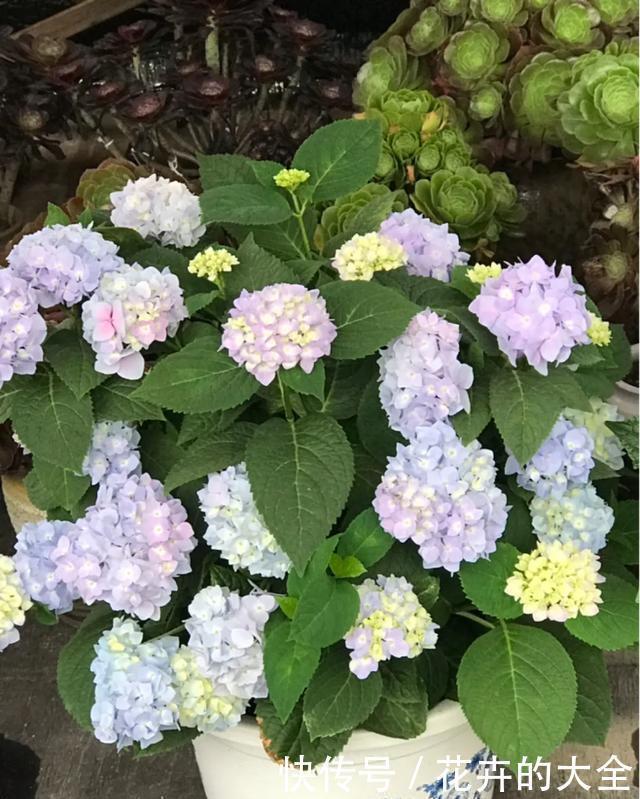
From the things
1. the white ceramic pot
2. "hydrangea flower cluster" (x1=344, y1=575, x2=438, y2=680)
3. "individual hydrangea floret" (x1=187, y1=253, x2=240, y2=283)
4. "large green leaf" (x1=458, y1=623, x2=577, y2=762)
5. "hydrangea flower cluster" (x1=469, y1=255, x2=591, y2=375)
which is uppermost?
"hydrangea flower cluster" (x1=469, y1=255, x2=591, y2=375)

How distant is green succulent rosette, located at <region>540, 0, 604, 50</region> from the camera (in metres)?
1.13

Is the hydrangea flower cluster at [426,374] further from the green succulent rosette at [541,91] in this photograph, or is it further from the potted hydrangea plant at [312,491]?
A: the green succulent rosette at [541,91]

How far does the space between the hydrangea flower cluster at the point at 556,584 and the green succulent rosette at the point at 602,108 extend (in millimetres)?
576

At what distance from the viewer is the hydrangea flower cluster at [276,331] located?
65 cm

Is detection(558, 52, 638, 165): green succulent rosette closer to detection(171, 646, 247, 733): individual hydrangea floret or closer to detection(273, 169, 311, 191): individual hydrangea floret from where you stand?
detection(273, 169, 311, 191): individual hydrangea floret

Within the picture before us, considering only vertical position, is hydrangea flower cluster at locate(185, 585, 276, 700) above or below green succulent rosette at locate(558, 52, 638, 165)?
below

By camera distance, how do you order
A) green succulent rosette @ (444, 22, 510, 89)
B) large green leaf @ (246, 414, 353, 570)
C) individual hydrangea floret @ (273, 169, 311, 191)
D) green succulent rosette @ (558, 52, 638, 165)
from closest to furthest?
1. large green leaf @ (246, 414, 353, 570)
2. individual hydrangea floret @ (273, 169, 311, 191)
3. green succulent rosette @ (558, 52, 638, 165)
4. green succulent rosette @ (444, 22, 510, 89)

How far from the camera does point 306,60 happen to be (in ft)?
4.30

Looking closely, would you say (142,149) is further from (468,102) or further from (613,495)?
(613,495)

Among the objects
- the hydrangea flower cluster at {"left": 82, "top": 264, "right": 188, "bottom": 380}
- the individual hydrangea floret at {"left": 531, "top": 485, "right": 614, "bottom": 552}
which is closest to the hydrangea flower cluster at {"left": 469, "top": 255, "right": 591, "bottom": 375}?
the individual hydrangea floret at {"left": 531, "top": 485, "right": 614, "bottom": 552}

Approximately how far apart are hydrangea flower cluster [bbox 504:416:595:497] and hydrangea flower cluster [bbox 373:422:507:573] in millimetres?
52

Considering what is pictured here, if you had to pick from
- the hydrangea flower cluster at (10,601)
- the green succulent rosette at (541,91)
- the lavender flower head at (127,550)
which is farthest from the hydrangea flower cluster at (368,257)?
the green succulent rosette at (541,91)

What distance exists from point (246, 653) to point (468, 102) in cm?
79

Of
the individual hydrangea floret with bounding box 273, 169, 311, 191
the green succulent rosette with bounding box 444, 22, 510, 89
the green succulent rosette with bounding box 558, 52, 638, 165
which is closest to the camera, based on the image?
the individual hydrangea floret with bounding box 273, 169, 311, 191
